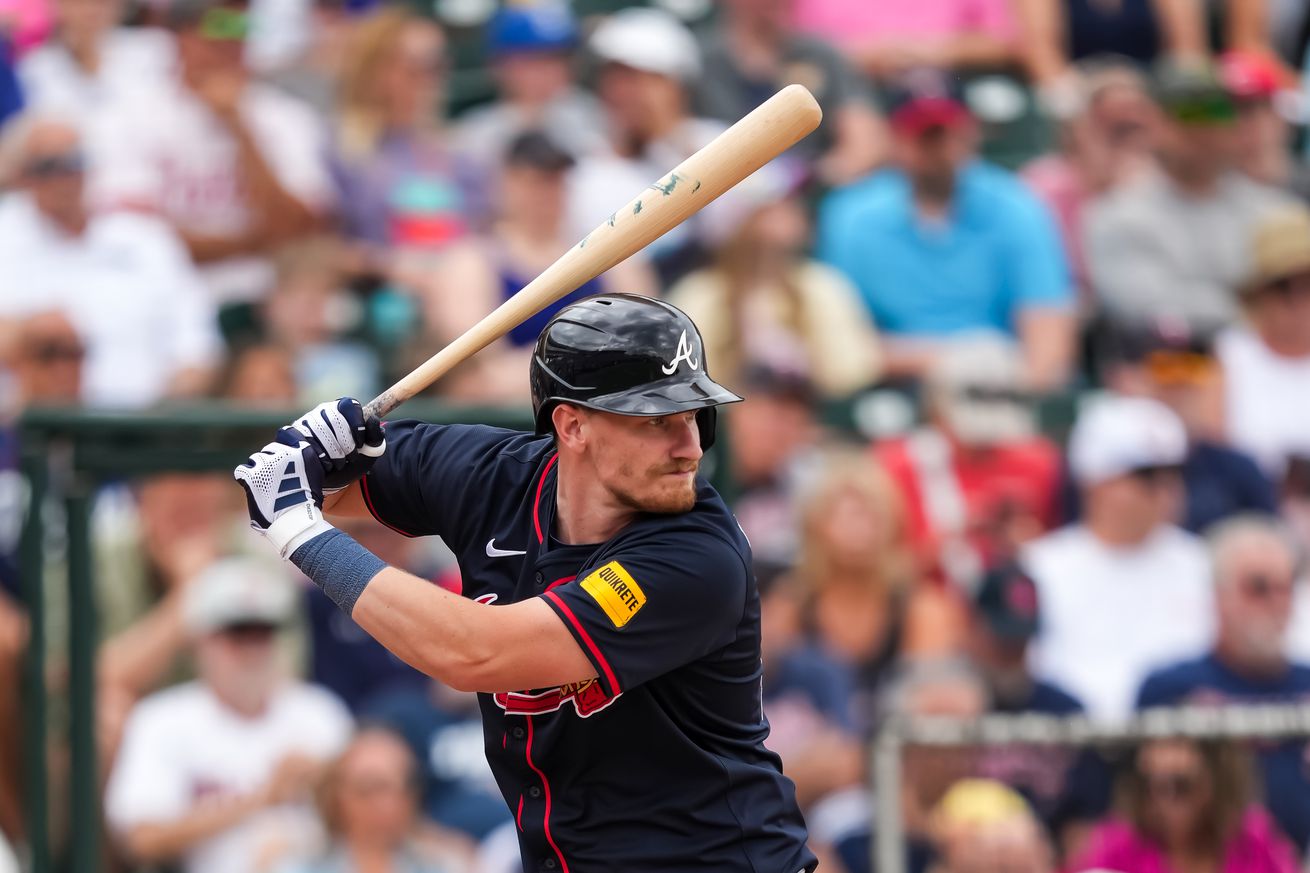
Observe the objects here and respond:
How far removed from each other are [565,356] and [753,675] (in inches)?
25.1

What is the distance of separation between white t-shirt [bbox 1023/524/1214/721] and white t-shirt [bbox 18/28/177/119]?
12.0 feet

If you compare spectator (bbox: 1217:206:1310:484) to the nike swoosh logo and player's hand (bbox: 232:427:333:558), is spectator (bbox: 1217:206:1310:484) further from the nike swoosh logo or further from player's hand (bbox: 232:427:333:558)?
player's hand (bbox: 232:427:333:558)

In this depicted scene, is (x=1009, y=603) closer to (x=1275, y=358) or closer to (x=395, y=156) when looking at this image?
(x=1275, y=358)

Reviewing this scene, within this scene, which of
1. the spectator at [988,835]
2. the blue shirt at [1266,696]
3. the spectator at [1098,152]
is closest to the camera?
the spectator at [988,835]

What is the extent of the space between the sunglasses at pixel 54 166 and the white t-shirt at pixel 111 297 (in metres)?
0.11

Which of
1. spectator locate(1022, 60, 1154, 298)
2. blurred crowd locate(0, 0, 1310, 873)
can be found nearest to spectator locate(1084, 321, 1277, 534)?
blurred crowd locate(0, 0, 1310, 873)

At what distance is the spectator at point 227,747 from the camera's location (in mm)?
5551

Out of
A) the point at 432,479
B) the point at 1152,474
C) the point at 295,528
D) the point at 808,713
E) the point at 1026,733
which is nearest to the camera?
the point at 295,528

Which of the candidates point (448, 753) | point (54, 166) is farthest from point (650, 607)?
point (54, 166)

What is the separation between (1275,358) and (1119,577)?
139 cm

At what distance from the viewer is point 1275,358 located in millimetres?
7367

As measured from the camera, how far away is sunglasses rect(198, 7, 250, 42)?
23.0 ft

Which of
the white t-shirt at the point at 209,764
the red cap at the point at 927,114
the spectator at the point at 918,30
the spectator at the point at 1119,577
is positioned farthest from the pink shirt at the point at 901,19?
the white t-shirt at the point at 209,764

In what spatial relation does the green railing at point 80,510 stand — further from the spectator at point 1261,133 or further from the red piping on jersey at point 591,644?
the spectator at point 1261,133
